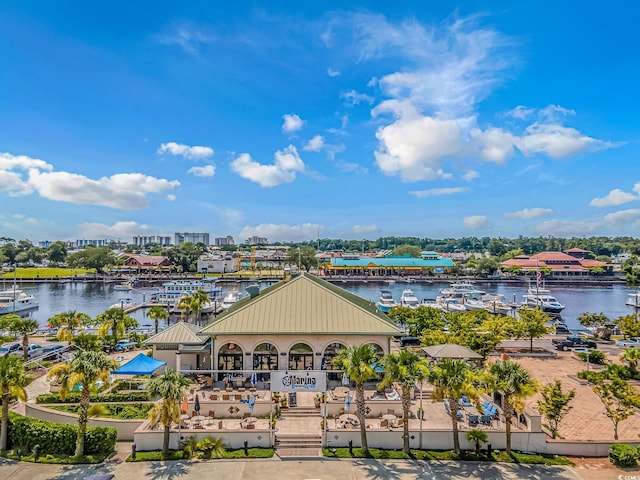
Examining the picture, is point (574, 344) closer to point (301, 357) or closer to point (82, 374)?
point (301, 357)

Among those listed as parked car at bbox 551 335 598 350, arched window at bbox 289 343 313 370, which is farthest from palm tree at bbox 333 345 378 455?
parked car at bbox 551 335 598 350

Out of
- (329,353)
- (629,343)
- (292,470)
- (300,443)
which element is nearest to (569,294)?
(629,343)

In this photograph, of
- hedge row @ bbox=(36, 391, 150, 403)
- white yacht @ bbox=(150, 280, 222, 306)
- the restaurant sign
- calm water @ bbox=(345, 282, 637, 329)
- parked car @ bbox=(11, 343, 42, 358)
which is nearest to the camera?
the restaurant sign

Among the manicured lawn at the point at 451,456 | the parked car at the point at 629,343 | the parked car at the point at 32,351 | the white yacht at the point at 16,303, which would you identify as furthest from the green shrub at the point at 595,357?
the white yacht at the point at 16,303

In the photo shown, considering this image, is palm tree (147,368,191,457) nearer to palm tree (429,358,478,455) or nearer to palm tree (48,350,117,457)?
palm tree (48,350,117,457)

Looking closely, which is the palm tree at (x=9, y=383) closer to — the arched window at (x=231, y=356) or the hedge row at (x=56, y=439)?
the hedge row at (x=56, y=439)
